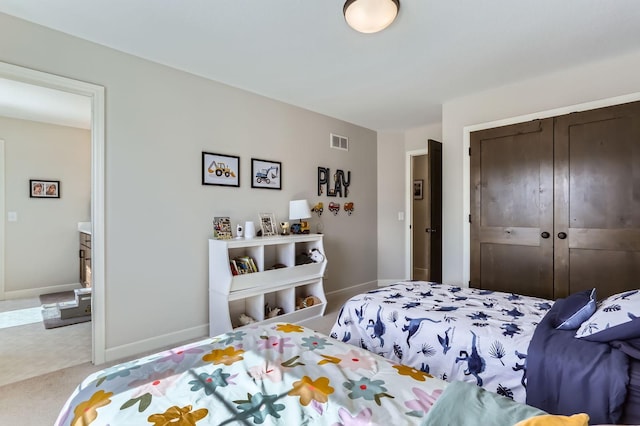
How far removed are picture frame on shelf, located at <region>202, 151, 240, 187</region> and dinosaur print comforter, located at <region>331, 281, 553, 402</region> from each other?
1.78 metres

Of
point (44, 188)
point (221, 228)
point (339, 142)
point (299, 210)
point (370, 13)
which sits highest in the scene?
point (370, 13)

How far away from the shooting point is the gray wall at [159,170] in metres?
→ 2.51

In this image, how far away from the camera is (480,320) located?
1.84m

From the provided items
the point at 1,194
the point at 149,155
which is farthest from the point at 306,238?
the point at 1,194

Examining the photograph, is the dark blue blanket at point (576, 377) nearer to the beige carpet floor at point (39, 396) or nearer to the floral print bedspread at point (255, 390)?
the floral print bedspread at point (255, 390)

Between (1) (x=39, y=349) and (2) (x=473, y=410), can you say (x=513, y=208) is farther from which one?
(1) (x=39, y=349)

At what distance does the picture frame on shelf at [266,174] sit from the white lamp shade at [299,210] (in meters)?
0.28

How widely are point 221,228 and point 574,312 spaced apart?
9.14 feet

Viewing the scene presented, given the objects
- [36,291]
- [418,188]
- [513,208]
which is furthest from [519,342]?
[36,291]

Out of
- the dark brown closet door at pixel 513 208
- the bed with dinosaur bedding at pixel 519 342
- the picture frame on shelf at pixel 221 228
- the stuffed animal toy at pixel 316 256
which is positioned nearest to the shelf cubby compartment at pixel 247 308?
the picture frame on shelf at pixel 221 228

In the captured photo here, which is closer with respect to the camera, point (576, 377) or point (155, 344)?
point (576, 377)

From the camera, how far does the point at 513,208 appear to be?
10.6 feet

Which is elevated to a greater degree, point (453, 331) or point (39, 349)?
point (453, 331)

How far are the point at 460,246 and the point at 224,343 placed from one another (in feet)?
9.88
